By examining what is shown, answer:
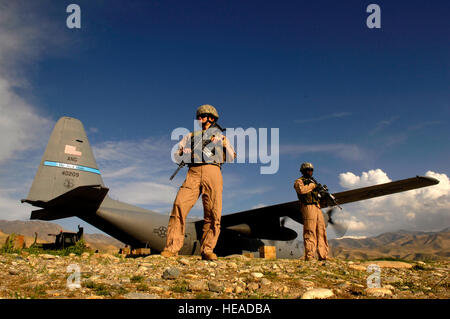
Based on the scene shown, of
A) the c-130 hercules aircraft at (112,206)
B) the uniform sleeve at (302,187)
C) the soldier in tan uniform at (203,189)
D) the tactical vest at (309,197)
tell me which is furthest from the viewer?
the c-130 hercules aircraft at (112,206)

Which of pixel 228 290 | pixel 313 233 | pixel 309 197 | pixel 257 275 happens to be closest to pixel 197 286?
pixel 228 290

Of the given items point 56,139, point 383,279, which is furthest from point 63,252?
point 383,279

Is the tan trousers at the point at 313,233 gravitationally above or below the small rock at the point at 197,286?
above

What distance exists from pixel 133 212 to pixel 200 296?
36.3 ft

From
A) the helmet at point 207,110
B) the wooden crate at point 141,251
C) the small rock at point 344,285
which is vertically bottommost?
the wooden crate at point 141,251

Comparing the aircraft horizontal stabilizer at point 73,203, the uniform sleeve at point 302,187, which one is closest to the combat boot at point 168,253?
the uniform sleeve at point 302,187

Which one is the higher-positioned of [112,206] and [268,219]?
[112,206]

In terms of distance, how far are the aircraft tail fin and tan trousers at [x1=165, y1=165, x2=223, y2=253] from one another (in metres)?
5.08

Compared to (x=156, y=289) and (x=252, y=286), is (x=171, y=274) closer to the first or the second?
(x=156, y=289)

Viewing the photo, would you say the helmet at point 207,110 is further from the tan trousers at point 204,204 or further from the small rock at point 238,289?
the small rock at point 238,289

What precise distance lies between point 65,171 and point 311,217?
30.6 feet

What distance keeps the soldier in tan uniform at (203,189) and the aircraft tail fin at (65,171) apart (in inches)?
198

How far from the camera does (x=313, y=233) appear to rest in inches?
327

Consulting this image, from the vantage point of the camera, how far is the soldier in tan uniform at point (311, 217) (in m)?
8.30
